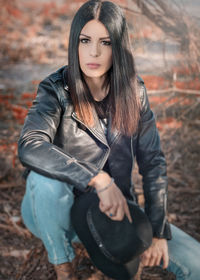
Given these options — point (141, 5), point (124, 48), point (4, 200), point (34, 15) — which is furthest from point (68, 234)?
point (34, 15)

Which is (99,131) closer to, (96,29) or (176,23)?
(96,29)

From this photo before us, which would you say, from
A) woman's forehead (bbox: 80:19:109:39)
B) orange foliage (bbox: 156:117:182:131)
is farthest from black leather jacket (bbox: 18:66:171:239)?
orange foliage (bbox: 156:117:182:131)

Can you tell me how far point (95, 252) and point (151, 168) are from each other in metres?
0.60

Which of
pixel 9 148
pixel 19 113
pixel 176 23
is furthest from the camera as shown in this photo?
pixel 19 113

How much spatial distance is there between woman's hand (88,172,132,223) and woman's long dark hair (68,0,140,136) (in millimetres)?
433

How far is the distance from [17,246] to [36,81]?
2.73 metres

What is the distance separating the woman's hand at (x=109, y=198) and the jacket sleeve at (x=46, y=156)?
1.5 inches

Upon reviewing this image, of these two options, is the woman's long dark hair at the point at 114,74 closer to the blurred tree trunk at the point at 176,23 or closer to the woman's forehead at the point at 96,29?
the woman's forehead at the point at 96,29

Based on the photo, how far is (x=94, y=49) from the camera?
151 centimetres

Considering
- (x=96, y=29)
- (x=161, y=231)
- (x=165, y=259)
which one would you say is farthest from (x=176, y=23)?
(x=165, y=259)

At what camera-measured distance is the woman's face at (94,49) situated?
1488mm

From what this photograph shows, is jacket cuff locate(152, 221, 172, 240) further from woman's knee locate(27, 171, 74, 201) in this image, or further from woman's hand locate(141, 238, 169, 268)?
woman's knee locate(27, 171, 74, 201)

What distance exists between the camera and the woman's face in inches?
58.6

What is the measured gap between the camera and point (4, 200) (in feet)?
9.00
